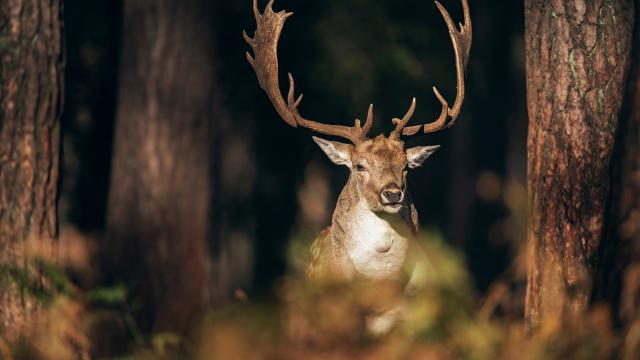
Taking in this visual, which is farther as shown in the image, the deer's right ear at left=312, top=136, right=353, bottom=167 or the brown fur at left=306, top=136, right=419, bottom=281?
the deer's right ear at left=312, top=136, right=353, bottom=167

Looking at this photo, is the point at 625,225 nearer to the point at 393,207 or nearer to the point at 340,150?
the point at 393,207

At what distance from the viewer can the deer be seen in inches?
329


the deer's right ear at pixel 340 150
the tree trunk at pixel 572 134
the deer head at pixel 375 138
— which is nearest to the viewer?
the tree trunk at pixel 572 134

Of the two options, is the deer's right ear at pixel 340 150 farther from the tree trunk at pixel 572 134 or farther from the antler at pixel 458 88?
the tree trunk at pixel 572 134

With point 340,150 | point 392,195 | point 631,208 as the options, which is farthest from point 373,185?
point 631,208

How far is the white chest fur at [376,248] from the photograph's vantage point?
8.39 meters

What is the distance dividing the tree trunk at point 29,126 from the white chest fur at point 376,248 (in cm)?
228

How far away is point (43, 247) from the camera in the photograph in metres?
8.28

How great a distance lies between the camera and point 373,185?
844 centimetres

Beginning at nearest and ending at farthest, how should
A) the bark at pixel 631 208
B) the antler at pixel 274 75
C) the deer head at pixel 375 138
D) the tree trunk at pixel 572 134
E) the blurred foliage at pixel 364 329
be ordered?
the blurred foliage at pixel 364 329 < the tree trunk at pixel 572 134 < the bark at pixel 631 208 < the deer head at pixel 375 138 < the antler at pixel 274 75

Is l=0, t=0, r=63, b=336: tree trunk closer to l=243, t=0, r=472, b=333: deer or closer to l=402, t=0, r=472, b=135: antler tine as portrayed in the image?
l=243, t=0, r=472, b=333: deer

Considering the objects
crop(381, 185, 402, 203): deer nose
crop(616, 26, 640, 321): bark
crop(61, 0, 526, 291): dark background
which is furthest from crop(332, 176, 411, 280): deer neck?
crop(61, 0, 526, 291): dark background

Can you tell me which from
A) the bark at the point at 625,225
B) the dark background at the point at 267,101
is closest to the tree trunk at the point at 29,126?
the bark at the point at 625,225

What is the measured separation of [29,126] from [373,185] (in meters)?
2.59
